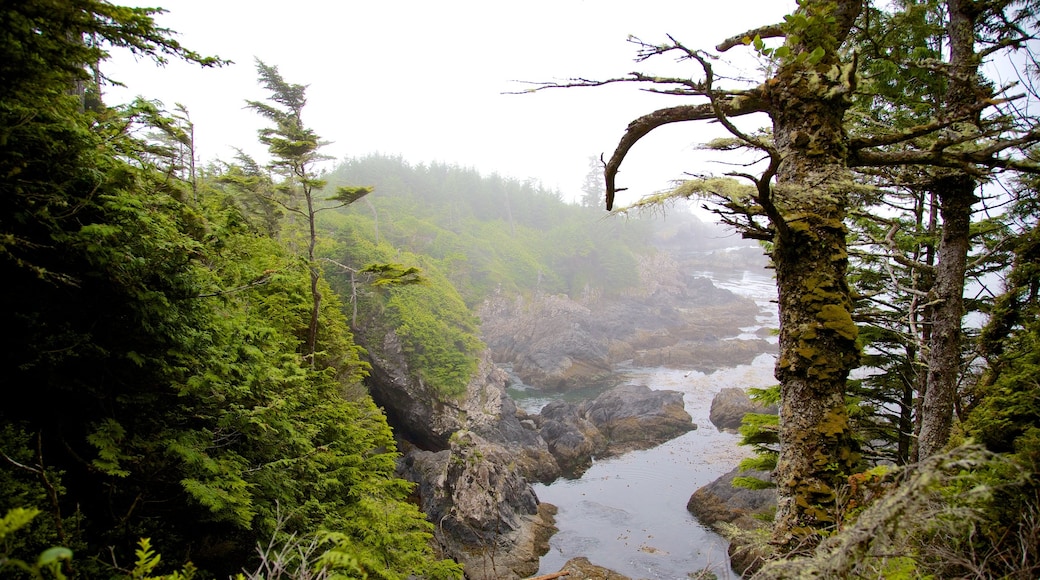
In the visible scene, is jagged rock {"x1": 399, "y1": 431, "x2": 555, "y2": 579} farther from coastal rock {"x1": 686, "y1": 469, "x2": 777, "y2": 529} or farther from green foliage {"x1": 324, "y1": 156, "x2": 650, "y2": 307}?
green foliage {"x1": 324, "y1": 156, "x2": 650, "y2": 307}

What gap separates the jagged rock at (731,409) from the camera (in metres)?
24.9

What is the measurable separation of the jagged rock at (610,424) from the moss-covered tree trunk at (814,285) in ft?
61.7

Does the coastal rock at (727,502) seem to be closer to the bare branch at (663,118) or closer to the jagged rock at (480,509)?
the jagged rock at (480,509)

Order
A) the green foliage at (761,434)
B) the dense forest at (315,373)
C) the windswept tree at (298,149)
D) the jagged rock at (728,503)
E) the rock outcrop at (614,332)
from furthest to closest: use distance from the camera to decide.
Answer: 1. the rock outcrop at (614,332)
2. the jagged rock at (728,503)
3. the windswept tree at (298,149)
4. the green foliage at (761,434)
5. the dense forest at (315,373)

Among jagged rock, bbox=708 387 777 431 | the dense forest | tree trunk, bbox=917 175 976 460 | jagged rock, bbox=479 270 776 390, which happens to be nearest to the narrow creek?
jagged rock, bbox=708 387 777 431

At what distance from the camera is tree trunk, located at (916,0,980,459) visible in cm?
498

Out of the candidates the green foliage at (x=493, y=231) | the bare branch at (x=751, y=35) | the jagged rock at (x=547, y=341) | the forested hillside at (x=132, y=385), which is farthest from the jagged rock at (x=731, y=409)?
the bare branch at (x=751, y=35)

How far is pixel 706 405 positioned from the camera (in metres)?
28.4

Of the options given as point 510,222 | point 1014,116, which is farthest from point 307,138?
point 510,222

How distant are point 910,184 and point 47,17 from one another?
718 cm

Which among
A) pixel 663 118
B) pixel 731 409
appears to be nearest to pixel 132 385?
pixel 663 118

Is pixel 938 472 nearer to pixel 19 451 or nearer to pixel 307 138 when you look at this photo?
pixel 19 451

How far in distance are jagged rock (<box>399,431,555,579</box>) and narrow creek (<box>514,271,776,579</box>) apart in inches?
29.5

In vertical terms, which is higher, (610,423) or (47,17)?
Result: (47,17)
